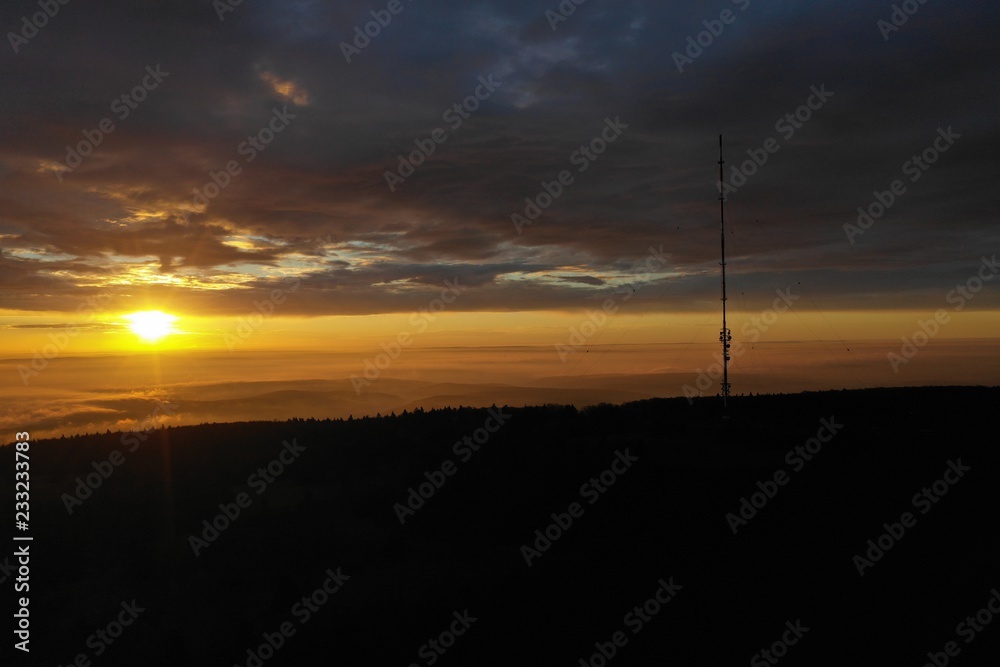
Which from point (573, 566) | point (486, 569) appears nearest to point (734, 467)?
point (573, 566)

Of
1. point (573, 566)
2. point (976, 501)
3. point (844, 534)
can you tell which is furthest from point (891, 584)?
point (573, 566)

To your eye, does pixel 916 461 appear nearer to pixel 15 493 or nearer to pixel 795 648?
pixel 795 648

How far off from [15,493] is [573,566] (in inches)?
789

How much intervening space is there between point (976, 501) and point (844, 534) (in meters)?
4.17

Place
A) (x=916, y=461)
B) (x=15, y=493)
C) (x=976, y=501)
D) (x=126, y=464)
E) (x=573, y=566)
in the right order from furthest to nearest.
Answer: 1. (x=126, y=464)
2. (x=15, y=493)
3. (x=916, y=461)
4. (x=976, y=501)
5. (x=573, y=566)

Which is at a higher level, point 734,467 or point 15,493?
point 15,493

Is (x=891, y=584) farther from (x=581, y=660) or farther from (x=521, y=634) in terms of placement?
(x=521, y=634)

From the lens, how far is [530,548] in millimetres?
16578

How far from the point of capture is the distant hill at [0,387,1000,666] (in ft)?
42.0

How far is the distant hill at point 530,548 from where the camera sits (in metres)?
12.8

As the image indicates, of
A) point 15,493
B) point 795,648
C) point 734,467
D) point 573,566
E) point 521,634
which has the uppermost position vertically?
point 15,493

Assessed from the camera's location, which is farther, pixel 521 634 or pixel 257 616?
pixel 257 616

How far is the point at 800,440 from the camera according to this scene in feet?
77.0

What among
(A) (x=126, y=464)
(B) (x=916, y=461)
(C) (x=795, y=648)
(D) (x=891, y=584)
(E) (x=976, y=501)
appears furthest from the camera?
(A) (x=126, y=464)
